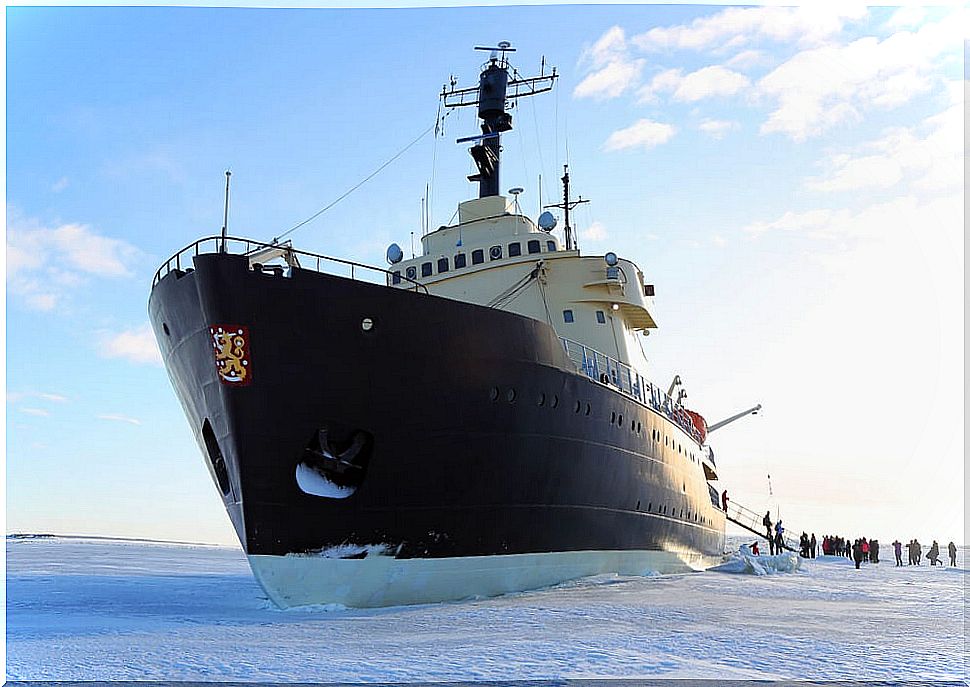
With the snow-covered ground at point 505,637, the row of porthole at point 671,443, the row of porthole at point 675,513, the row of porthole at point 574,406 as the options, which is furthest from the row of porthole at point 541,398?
the row of porthole at point 671,443

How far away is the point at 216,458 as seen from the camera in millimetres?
12875

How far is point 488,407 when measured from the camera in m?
11.9

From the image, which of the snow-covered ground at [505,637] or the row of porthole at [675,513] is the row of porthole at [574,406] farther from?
the snow-covered ground at [505,637]

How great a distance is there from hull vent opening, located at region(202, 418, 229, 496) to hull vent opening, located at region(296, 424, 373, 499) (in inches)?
85.3

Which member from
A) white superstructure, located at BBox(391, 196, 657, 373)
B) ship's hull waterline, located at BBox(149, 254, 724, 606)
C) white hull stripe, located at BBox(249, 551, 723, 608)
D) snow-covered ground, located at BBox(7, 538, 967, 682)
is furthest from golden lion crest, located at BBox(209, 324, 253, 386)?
white superstructure, located at BBox(391, 196, 657, 373)

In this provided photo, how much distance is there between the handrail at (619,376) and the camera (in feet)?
49.1

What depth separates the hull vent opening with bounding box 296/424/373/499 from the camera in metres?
11.0

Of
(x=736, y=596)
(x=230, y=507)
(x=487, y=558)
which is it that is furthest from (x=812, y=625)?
(x=230, y=507)

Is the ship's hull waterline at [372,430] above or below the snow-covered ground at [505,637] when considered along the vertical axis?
above

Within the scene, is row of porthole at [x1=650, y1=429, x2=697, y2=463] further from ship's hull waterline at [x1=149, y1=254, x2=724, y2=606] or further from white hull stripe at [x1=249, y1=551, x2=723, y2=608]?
white hull stripe at [x1=249, y1=551, x2=723, y2=608]

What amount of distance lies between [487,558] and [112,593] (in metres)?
6.54

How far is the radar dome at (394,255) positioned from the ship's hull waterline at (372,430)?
25.7ft

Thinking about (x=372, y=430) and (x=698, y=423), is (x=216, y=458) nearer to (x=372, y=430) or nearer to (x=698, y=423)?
(x=372, y=430)

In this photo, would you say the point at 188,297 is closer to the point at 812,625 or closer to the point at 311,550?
the point at 311,550
